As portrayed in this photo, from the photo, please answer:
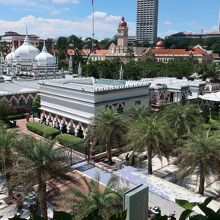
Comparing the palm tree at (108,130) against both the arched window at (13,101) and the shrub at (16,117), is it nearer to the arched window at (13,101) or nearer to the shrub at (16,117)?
the shrub at (16,117)

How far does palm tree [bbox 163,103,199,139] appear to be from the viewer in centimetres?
2169

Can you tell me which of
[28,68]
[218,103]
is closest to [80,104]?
[218,103]

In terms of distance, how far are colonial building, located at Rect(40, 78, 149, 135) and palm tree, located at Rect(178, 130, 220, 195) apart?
960 cm

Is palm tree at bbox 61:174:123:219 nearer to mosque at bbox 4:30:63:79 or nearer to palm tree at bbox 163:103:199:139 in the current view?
palm tree at bbox 163:103:199:139

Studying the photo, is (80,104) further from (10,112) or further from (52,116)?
(10,112)

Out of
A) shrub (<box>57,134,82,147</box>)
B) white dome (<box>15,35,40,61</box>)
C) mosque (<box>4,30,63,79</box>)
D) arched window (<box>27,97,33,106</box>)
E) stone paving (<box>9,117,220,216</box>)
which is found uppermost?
white dome (<box>15,35,40,61</box>)

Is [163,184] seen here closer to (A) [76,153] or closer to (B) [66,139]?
(A) [76,153]

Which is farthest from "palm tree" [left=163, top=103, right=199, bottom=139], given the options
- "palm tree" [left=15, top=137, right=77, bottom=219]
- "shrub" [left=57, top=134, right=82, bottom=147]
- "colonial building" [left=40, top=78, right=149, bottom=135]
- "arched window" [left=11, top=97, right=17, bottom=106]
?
"arched window" [left=11, top=97, right=17, bottom=106]

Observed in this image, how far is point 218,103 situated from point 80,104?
750 inches

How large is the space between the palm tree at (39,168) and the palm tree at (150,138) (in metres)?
5.33

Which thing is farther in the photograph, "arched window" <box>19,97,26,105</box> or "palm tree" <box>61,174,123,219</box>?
"arched window" <box>19,97,26,105</box>

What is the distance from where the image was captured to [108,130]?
1995cm

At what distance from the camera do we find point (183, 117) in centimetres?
2184

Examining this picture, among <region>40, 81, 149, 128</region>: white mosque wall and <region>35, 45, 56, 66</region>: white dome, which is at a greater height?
<region>35, 45, 56, 66</region>: white dome
